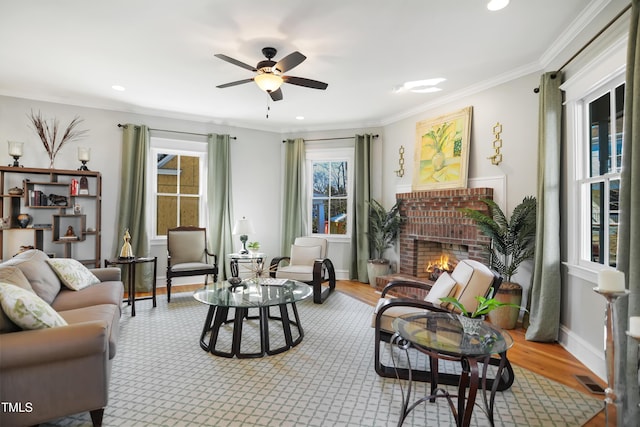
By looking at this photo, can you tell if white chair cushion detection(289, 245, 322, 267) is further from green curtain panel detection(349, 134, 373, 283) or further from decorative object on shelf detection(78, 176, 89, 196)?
decorative object on shelf detection(78, 176, 89, 196)

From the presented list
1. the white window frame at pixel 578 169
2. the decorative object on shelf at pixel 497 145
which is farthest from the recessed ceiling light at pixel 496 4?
the decorative object on shelf at pixel 497 145

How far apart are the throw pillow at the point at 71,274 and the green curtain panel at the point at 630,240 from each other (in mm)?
4116

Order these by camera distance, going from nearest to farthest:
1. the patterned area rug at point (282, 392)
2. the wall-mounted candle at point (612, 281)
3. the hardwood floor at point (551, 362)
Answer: the wall-mounted candle at point (612, 281), the patterned area rug at point (282, 392), the hardwood floor at point (551, 362)

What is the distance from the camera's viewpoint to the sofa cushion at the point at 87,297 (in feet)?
8.85

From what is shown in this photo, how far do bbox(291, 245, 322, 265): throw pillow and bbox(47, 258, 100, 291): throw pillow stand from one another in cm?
262

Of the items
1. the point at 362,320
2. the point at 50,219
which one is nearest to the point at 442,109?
the point at 362,320

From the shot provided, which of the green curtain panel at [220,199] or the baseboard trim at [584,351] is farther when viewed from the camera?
the green curtain panel at [220,199]

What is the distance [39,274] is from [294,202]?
12.8 feet

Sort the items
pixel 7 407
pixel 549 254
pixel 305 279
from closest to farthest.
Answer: pixel 7 407, pixel 549 254, pixel 305 279

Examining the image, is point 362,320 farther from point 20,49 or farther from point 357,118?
point 20,49

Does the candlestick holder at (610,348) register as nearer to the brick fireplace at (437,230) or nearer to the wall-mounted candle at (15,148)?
the brick fireplace at (437,230)

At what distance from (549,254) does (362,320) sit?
1.98 meters

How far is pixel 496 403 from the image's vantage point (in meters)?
2.16

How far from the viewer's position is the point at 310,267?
4.85 m
